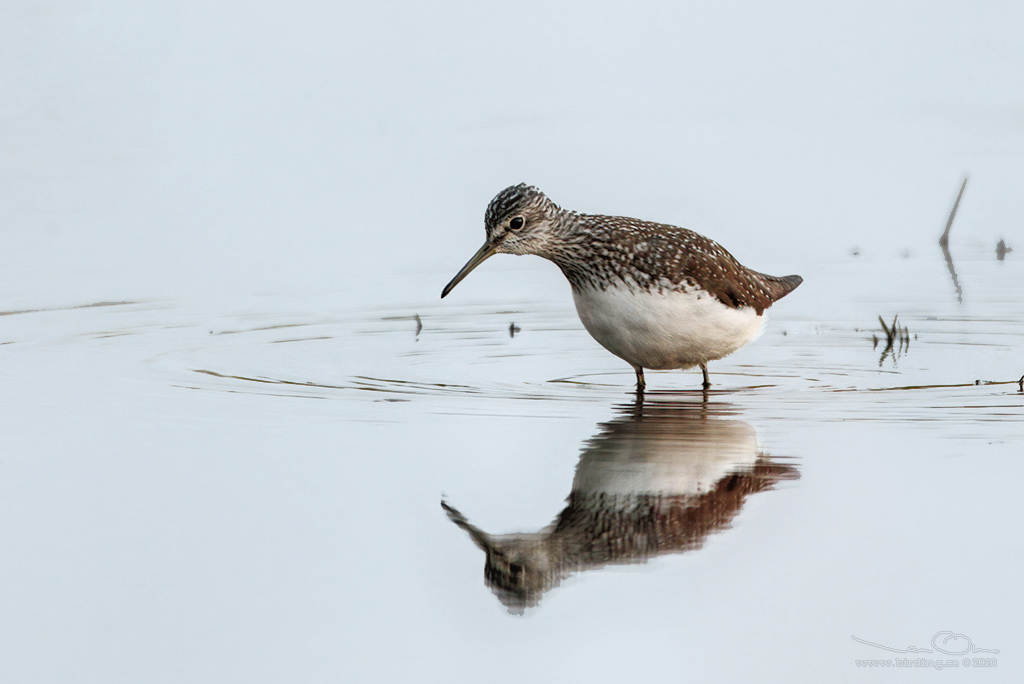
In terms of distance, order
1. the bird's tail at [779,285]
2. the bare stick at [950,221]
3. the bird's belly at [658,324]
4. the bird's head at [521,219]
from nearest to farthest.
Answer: the bird's belly at [658,324], the bird's head at [521,219], the bird's tail at [779,285], the bare stick at [950,221]

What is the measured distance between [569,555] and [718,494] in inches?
41.8

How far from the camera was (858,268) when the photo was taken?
13.9 m

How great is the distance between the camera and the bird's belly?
28.9ft

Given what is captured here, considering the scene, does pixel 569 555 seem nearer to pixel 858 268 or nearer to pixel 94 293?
pixel 94 293

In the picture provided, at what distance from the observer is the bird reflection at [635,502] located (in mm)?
5555

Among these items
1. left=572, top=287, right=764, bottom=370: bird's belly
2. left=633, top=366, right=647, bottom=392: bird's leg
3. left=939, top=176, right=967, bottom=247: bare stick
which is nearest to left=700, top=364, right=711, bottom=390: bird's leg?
left=572, top=287, right=764, bottom=370: bird's belly

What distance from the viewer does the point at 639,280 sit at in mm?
8828

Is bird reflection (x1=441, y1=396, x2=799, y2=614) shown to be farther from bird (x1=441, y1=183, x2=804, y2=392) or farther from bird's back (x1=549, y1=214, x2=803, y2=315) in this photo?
bird's back (x1=549, y1=214, x2=803, y2=315)

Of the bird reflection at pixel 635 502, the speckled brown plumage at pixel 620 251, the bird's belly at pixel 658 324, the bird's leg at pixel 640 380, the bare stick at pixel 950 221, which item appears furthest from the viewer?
the bare stick at pixel 950 221

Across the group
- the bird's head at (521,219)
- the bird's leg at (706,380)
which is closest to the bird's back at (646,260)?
the bird's head at (521,219)

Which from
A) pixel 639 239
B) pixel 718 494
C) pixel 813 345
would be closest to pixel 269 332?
pixel 639 239

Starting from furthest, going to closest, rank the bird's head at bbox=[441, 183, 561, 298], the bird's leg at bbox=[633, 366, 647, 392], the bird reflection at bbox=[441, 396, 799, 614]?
the bird's head at bbox=[441, 183, 561, 298] → the bird's leg at bbox=[633, 366, 647, 392] → the bird reflection at bbox=[441, 396, 799, 614]

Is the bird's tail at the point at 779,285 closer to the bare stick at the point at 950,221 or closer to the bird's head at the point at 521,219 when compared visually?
the bird's head at the point at 521,219

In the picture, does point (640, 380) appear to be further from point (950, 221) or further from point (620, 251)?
point (950, 221)
